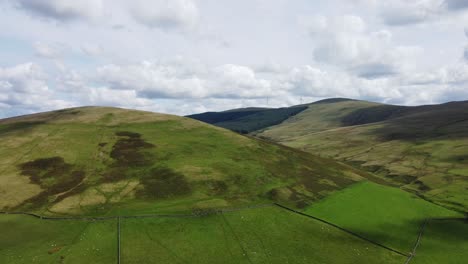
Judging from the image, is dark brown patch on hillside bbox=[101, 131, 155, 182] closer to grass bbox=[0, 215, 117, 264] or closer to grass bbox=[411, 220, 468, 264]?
grass bbox=[0, 215, 117, 264]

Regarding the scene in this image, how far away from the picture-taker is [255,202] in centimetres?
9712

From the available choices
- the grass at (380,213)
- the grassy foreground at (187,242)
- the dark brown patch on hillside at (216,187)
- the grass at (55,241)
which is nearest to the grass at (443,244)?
the grass at (380,213)

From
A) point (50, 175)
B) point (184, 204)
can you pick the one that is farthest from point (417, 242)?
point (50, 175)

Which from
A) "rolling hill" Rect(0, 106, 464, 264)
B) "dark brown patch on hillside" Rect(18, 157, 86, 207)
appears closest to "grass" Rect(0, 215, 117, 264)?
"rolling hill" Rect(0, 106, 464, 264)

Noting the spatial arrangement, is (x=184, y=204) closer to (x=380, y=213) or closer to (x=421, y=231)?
(x=380, y=213)

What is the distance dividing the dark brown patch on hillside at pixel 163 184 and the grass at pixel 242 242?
16.7 meters

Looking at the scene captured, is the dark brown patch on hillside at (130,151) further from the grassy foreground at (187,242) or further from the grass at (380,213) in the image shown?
the grass at (380,213)

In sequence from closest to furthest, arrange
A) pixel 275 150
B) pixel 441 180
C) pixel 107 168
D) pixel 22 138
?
pixel 107 168 → pixel 22 138 → pixel 275 150 → pixel 441 180

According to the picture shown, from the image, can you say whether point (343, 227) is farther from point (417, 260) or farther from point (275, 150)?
point (275, 150)

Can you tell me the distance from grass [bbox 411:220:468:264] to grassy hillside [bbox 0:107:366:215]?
1201 inches

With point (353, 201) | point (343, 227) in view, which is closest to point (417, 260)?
point (343, 227)

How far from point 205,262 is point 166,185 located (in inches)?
1570

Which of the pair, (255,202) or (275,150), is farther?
(275,150)

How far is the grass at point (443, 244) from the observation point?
74.0m
